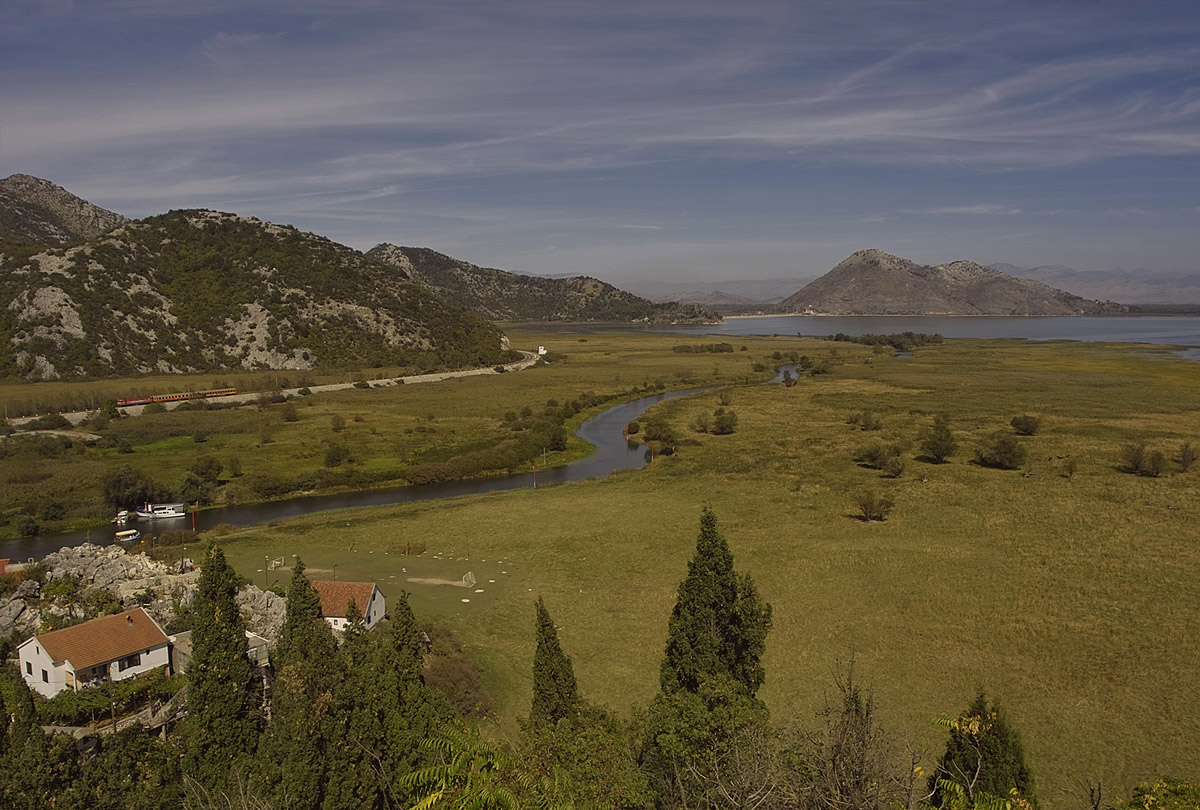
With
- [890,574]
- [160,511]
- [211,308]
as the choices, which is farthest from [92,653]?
[211,308]

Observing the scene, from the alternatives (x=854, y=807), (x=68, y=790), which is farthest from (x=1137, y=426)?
(x=68, y=790)

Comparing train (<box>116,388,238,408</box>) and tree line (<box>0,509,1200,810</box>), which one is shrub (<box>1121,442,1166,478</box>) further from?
train (<box>116,388,238,408</box>)

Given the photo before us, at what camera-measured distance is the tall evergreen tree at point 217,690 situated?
14836 mm

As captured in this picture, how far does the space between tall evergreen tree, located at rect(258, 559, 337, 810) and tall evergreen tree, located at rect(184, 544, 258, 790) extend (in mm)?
640

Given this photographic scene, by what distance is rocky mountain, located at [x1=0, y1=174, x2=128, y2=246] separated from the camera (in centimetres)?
16700

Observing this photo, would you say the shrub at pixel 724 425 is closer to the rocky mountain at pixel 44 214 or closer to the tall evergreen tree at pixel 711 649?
the tall evergreen tree at pixel 711 649

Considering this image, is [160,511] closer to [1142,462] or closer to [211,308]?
[1142,462]

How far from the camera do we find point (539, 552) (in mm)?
35406

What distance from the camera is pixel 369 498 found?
49.4m

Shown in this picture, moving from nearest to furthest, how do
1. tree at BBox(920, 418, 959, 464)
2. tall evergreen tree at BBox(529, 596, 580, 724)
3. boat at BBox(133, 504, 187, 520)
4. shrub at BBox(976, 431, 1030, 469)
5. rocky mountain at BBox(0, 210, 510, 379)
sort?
1. tall evergreen tree at BBox(529, 596, 580, 724)
2. boat at BBox(133, 504, 187, 520)
3. shrub at BBox(976, 431, 1030, 469)
4. tree at BBox(920, 418, 959, 464)
5. rocky mountain at BBox(0, 210, 510, 379)

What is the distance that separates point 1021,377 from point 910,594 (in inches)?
3527

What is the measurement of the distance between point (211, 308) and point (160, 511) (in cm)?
8850

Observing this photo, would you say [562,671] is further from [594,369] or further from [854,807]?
[594,369]

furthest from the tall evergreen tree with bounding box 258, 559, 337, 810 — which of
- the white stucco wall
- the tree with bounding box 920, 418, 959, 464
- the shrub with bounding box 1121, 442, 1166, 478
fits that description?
the shrub with bounding box 1121, 442, 1166, 478
